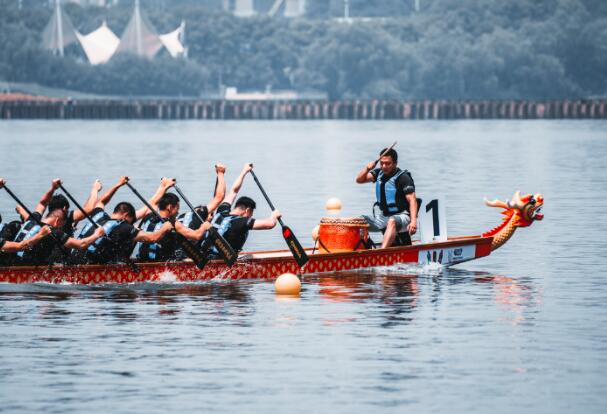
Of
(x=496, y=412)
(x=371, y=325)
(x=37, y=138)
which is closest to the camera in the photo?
(x=496, y=412)

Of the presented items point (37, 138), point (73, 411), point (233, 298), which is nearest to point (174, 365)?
point (73, 411)

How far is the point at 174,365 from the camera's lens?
2131cm

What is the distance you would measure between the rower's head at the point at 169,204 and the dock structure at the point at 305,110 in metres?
146

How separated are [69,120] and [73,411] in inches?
6679

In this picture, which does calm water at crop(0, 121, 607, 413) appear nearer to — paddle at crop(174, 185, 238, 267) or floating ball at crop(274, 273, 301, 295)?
floating ball at crop(274, 273, 301, 295)

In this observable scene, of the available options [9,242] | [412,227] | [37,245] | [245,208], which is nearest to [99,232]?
[37,245]

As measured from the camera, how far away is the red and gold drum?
29609 millimetres

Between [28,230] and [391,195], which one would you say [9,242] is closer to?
[28,230]

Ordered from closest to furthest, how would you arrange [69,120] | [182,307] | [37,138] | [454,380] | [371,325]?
[454,380]
[371,325]
[182,307]
[37,138]
[69,120]

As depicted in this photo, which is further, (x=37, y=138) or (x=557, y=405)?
(x=37, y=138)

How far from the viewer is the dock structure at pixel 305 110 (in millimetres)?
173500

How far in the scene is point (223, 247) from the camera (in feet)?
90.5

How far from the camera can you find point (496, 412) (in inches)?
731

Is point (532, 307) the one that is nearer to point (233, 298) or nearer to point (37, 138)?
point (233, 298)
